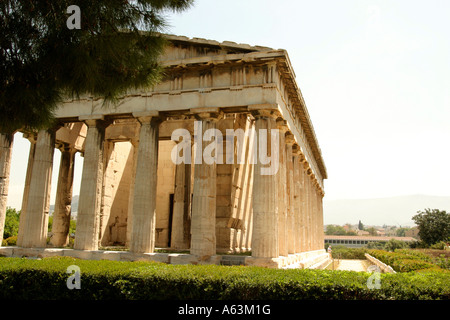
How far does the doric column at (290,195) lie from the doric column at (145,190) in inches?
250

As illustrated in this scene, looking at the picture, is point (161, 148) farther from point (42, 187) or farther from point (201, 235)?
point (201, 235)

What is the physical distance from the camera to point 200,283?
8414 millimetres

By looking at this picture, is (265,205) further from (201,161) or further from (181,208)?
(181,208)

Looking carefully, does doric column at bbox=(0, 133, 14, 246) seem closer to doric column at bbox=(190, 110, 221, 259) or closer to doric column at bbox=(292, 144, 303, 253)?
doric column at bbox=(190, 110, 221, 259)

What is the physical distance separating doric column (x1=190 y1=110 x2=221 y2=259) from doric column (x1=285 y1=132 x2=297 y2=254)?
4568mm

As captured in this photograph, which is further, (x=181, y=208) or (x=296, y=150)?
(x=296, y=150)

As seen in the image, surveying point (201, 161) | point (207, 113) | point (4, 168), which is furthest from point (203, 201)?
point (4, 168)

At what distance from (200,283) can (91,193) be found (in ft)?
32.4

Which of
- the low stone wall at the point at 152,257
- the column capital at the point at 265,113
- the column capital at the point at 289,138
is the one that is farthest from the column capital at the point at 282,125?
the low stone wall at the point at 152,257

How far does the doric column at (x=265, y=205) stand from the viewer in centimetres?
1432

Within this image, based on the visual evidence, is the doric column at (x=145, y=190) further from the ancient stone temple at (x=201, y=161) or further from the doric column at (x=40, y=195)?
the doric column at (x=40, y=195)

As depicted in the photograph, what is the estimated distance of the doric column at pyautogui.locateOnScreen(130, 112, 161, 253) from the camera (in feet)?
51.3

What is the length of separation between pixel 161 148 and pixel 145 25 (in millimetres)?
15952
